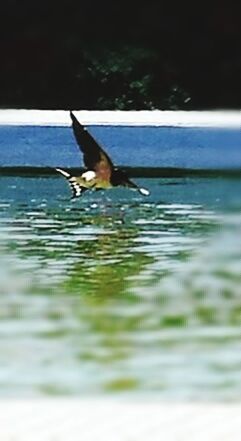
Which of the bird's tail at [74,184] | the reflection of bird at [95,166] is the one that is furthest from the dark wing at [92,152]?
the bird's tail at [74,184]

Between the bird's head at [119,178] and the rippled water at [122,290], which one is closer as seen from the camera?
the rippled water at [122,290]

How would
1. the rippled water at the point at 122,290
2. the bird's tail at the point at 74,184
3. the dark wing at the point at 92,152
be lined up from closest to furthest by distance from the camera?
the rippled water at the point at 122,290 → the dark wing at the point at 92,152 → the bird's tail at the point at 74,184

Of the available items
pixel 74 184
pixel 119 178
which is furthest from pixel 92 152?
pixel 74 184

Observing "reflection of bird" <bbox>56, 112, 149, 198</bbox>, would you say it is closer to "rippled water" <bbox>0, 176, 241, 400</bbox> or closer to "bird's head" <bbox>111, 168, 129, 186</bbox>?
"bird's head" <bbox>111, 168, 129, 186</bbox>

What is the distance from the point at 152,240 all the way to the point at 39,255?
36 cm

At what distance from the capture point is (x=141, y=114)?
149 inches

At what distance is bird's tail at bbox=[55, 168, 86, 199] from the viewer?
3760 millimetres

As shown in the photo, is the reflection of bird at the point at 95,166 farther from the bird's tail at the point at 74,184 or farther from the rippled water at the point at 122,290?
the rippled water at the point at 122,290

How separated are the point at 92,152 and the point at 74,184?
0.88ft
